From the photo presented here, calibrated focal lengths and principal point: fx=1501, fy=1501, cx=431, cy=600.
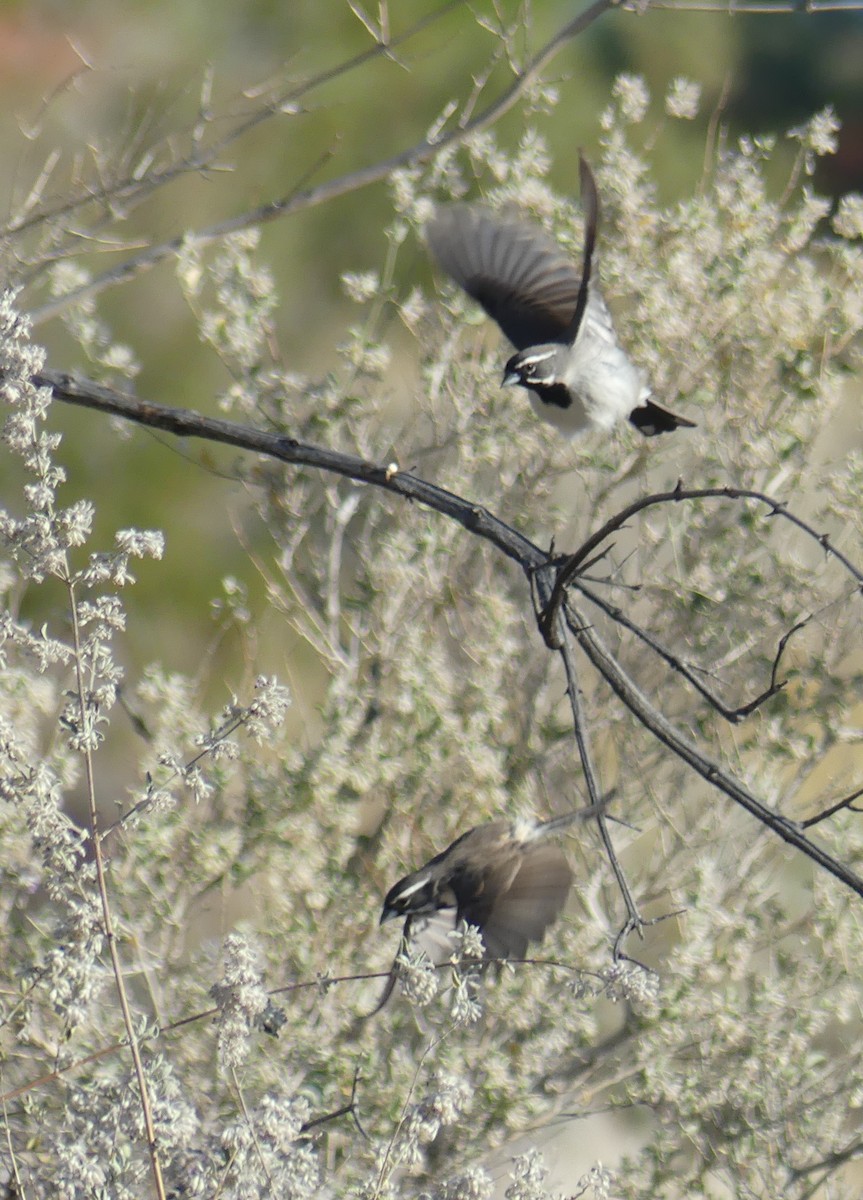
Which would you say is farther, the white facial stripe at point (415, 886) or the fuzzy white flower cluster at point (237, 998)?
the white facial stripe at point (415, 886)

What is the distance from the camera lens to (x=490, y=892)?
110 inches

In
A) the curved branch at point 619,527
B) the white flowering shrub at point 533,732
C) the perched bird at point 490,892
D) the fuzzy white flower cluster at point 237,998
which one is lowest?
the fuzzy white flower cluster at point 237,998

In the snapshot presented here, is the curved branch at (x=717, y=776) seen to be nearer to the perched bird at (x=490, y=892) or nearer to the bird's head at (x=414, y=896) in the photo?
the perched bird at (x=490, y=892)

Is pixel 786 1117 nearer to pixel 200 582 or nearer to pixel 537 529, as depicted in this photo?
pixel 537 529

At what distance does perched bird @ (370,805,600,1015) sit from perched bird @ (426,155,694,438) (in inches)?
37.5

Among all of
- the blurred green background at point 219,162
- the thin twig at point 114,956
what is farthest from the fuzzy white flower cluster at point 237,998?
the blurred green background at point 219,162

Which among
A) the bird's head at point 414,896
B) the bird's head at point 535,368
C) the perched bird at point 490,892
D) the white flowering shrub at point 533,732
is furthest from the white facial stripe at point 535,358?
the bird's head at point 414,896

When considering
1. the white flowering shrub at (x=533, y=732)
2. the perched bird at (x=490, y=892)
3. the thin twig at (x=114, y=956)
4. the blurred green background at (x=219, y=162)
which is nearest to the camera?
the thin twig at (x=114, y=956)

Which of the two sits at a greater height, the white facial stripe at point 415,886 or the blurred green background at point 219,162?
the blurred green background at point 219,162

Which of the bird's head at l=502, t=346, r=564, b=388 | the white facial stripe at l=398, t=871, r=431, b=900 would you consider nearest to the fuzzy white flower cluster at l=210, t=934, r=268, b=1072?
the white facial stripe at l=398, t=871, r=431, b=900

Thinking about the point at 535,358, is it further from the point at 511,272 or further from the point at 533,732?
the point at 533,732

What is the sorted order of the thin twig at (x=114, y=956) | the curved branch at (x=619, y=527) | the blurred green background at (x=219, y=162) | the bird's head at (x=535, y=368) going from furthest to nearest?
the blurred green background at (x=219, y=162) < the bird's head at (x=535, y=368) < the curved branch at (x=619, y=527) < the thin twig at (x=114, y=956)

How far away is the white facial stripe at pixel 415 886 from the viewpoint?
9.32 feet

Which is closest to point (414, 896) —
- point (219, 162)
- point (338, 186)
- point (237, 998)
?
point (237, 998)
